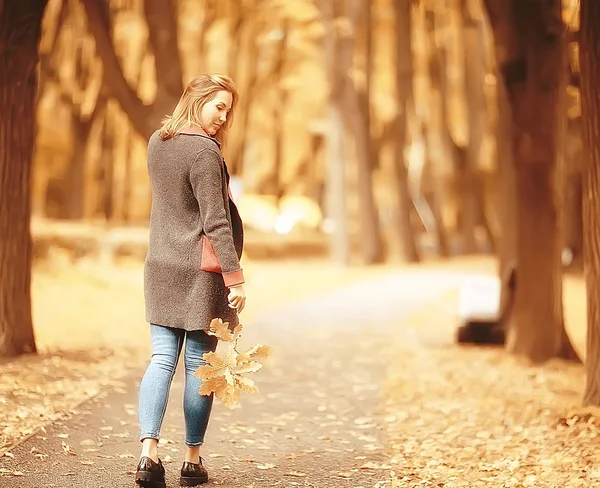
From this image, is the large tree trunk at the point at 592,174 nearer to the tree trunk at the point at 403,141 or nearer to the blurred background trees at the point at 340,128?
the blurred background trees at the point at 340,128

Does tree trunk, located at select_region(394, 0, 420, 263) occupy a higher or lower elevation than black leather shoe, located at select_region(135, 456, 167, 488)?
higher

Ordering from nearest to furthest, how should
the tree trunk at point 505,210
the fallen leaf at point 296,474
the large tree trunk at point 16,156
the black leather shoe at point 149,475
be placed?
1. the black leather shoe at point 149,475
2. the fallen leaf at point 296,474
3. the large tree trunk at point 16,156
4. the tree trunk at point 505,210

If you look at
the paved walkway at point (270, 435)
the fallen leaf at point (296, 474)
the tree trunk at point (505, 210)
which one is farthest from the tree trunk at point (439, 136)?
the fallen leaf at point (296, 474)

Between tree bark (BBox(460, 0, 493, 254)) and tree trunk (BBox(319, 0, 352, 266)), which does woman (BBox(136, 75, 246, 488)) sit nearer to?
tree trunk (BBox(319, 0, 352, 266))

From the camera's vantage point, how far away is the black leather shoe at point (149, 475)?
12.4ft

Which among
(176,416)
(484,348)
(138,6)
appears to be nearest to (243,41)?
(138,6)

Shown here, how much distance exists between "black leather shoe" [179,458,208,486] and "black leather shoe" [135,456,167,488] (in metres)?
0.22

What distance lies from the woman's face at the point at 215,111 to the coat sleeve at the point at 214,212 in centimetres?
20

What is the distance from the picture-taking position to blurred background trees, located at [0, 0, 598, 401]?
848cm

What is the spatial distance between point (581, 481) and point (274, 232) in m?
25.2

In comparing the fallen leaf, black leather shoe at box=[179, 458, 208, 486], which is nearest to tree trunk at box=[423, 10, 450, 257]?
the fallen leaf

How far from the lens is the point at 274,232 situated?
95.8 ft

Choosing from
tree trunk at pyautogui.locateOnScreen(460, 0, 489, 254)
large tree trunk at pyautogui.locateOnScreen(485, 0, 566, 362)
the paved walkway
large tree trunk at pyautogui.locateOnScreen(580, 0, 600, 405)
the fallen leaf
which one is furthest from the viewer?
tree trunk at pyautogui.locateOnScreen(460, 0, 489, 254)

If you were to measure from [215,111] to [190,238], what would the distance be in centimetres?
58
